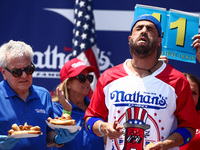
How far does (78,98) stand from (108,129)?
1419 mm

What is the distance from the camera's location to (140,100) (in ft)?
9.63

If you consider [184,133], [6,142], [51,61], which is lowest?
[6,142]

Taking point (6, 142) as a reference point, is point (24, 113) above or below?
above

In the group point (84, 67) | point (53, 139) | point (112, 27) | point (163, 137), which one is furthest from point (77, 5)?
point (163, 137)

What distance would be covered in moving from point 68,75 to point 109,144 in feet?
4.52

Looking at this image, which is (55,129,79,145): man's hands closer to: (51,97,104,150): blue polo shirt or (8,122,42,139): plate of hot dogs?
(8,122,42,139): plate of hot dogs

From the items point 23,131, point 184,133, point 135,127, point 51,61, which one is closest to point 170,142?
point 184,133

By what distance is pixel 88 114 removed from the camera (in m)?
3.12

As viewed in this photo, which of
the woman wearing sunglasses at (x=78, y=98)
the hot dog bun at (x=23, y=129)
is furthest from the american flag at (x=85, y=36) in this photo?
the hot dog bun at (x=23, y=129)

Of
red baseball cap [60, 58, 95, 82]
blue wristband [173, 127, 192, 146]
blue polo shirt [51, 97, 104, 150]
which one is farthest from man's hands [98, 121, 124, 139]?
red baseball cap [60, 58, 95, 82]

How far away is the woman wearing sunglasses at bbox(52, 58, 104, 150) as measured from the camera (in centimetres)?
382

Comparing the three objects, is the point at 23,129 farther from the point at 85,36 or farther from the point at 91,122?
the point at 85,36

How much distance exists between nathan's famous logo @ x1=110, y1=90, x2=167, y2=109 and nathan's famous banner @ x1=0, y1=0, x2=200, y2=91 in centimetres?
284

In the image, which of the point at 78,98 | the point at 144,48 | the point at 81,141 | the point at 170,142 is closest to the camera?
the point at 170,142
